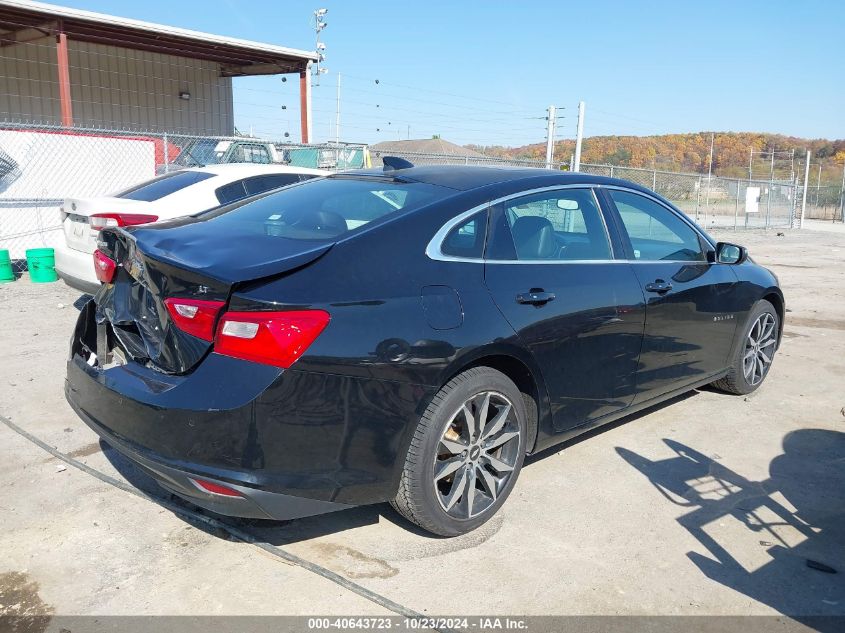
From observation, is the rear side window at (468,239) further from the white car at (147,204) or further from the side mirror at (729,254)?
the white car at (147,204)

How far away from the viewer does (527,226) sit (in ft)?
11.8

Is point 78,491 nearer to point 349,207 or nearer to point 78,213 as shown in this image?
point 349,207

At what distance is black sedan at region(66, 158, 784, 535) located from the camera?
262cm

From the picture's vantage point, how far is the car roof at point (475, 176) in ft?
11.7

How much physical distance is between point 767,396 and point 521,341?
305cm

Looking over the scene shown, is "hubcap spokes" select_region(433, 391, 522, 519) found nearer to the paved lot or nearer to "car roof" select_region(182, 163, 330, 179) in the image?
the paved lot

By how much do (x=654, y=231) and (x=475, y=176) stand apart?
159 centimetres

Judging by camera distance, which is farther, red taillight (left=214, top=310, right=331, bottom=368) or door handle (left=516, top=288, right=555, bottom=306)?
door handle (left=516, top=288, right=555, bottom=306)

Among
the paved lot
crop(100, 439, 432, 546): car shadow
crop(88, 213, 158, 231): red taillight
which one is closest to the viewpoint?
the paved lot

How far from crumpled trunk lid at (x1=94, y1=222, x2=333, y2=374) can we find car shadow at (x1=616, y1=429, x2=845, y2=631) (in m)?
2.19

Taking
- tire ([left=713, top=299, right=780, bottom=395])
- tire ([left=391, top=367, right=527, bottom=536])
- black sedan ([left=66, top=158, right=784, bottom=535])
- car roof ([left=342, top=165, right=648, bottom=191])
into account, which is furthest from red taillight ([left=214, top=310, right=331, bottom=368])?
tire ([left=713, top=299, right=780, bottom=395])

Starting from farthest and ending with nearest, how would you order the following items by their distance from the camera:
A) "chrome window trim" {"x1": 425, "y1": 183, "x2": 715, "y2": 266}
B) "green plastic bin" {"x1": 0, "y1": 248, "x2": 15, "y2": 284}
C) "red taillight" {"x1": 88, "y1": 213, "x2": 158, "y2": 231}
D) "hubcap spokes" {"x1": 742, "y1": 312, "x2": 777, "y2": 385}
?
1. "green plastic bin" {"x1": 0, "y1": 248, "x2": 15, "y2": 284}
2. "red taillight" {"x1": 88, "y1": 213, "x2": 158, "y2": 231}
3. "hubcap spokes" {"x1": 742, "y1": 312, "x2": 777, "y2": 385}
4. "chrome window trim" {"x1": 425, "y1": 183, "x2": 715, "y2": 266}

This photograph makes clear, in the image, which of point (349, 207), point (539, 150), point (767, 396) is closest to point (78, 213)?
point (349, 207)

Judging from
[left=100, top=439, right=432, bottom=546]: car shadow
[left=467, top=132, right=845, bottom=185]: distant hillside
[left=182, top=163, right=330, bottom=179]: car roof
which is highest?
[left=467, top=132, right=845, bottom=185]: distant hillside
